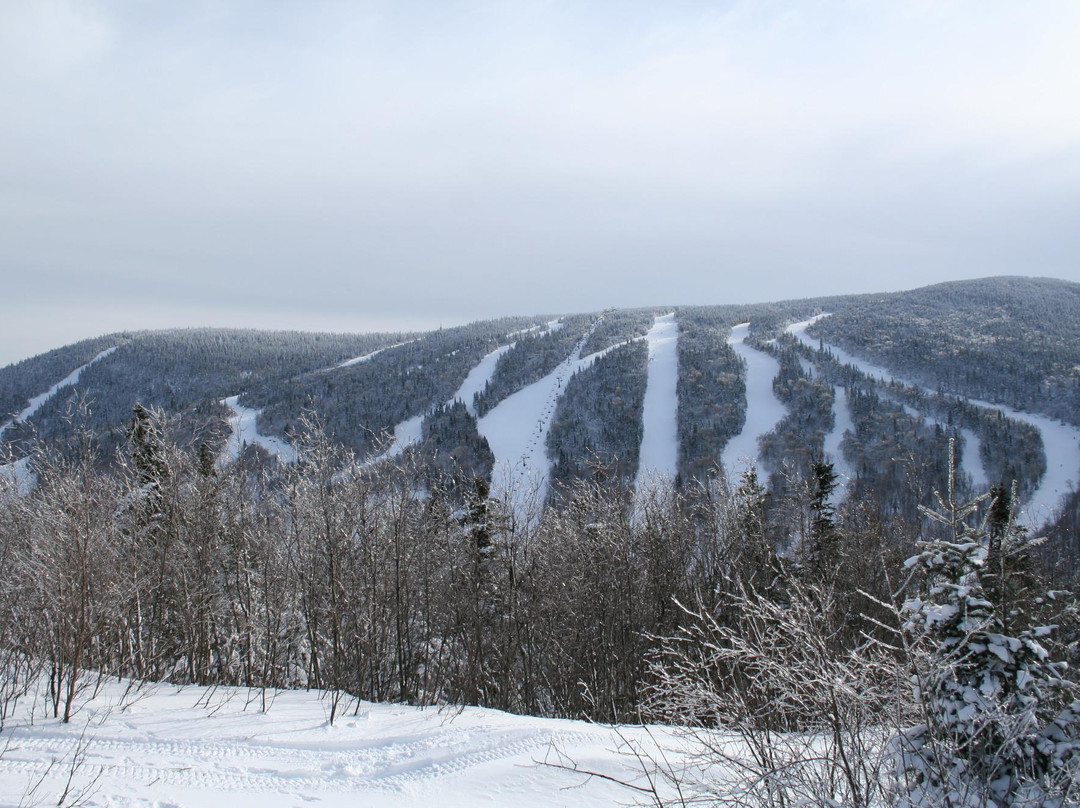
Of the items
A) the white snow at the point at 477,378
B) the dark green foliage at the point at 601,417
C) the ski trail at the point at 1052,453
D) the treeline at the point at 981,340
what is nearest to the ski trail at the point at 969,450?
the ski trail at the point at 1052,453

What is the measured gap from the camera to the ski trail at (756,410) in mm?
88125

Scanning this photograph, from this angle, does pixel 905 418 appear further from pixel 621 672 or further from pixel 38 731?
pixel 38 731

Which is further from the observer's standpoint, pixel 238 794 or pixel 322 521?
pixel 322 521

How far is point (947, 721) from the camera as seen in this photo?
14.5ft

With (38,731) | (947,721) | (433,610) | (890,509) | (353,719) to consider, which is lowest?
(890,509)

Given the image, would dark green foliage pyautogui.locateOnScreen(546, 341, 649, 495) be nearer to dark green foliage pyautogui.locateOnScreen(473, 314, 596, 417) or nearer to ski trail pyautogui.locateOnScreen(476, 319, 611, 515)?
ski trail pyautogui.locateOnScreen(476, 319, 611, 515)

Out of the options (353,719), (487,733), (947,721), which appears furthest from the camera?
(353,719)

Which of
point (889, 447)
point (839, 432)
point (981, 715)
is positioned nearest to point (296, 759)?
point (981, 715)

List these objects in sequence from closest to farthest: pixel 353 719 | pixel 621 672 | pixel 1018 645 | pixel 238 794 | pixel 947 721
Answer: pixel 947 721 < pixel 1018 645 < pixel 238 794 < pixel 353 719 < pixel 621 672

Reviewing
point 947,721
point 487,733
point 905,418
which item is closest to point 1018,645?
point 947,721

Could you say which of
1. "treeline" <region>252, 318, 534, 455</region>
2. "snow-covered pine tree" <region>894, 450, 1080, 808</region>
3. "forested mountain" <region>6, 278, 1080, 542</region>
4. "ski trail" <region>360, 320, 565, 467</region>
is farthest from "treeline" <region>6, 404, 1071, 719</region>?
"treeline" <region>252, 318, 534, 455</region>

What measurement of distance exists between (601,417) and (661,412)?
1207 cm

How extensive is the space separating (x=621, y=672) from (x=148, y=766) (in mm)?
14500

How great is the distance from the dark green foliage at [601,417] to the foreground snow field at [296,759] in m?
70.1
